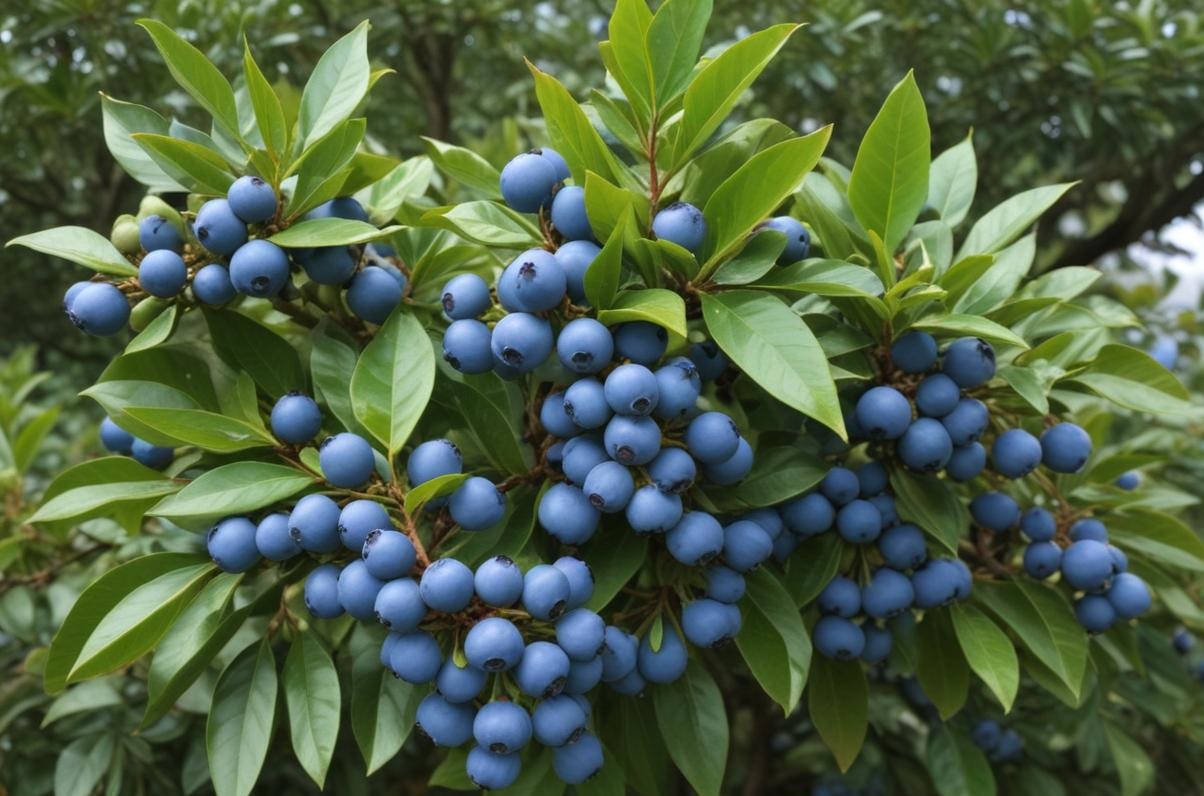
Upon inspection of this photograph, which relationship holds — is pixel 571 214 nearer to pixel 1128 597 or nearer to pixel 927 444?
pixel 927 444

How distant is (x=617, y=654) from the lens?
125cm

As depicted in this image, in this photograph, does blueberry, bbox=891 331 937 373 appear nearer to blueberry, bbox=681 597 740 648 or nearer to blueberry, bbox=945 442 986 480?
blueberry, bbox=945 442 986 480

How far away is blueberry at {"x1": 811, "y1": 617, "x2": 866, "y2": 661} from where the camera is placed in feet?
4.79

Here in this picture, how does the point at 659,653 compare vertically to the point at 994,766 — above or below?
above

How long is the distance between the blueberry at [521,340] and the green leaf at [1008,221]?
2.35 ft

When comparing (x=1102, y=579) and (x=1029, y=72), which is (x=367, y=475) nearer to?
(x=1102, y=579)

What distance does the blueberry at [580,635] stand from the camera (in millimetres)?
1120

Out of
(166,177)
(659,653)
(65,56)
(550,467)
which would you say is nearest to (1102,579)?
(659,653)

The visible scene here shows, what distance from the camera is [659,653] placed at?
4.31 ft

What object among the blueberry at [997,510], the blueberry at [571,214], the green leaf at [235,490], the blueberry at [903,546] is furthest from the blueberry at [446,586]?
the blueberry at [997,510]

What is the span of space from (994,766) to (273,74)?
9.14 feet

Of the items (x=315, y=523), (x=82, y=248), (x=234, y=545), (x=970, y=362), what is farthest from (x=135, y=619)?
(x=970, y=362)

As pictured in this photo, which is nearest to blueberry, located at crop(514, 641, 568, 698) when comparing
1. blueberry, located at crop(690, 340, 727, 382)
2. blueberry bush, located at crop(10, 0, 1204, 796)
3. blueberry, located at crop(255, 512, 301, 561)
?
blueberry bush, located at crop(10, 0, 1204, 796)

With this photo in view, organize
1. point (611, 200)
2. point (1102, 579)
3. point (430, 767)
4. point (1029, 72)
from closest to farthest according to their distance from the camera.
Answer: point (611, 200) → point (1102, 579) → point (430, 767) → point (1029, 72)
